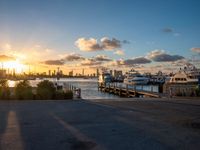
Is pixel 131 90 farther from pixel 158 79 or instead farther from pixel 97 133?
pixel 158 79

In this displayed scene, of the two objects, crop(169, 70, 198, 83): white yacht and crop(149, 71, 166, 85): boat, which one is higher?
crop(169, 70, 198, 83): white yacht

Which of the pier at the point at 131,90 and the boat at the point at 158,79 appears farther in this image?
the boat at the point at 158,79

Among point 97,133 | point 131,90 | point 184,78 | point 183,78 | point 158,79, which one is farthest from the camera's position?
point 158,79

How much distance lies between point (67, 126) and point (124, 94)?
5183cm

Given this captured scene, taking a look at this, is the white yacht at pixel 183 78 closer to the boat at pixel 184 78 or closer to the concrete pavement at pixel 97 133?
the boat at pixel 184 78

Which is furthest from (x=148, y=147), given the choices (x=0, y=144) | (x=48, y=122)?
(x=48, y=122)

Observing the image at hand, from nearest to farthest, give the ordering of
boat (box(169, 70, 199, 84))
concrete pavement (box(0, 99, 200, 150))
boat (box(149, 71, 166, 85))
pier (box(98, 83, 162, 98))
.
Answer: concrete pavement (box(0, 99, 200, 150)) < pier (box(98, 83, 162, 98)) < boat (box(169, 70, 199, 84)) < boat (box(149, 71, 166, 85))

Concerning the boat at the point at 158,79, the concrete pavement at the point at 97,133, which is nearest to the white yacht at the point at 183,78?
the boat at the point at 158,79

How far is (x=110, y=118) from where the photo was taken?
12703 mm

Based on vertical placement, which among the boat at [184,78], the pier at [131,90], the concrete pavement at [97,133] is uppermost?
the boat at [184,78]

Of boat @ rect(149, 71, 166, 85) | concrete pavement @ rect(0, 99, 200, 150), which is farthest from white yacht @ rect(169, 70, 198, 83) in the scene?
concrete pavement @ rect(0, 99, 200, 150)

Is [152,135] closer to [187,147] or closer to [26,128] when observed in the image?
[187,147]

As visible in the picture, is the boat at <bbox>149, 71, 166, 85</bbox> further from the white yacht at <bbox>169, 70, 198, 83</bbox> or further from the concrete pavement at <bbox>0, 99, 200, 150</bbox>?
the concrete pavement at <bbox>0, 99, 200, 150</bbox>

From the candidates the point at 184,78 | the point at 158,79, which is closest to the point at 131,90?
the point at 184,78
